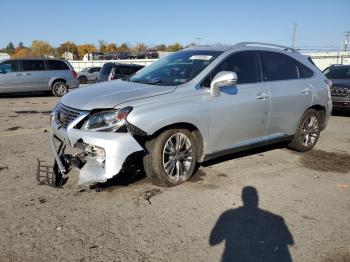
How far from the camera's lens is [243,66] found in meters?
5.65

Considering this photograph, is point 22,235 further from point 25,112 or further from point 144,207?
point 25,112

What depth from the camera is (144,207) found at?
4.29 m

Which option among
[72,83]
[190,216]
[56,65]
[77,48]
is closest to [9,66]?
[56,65]

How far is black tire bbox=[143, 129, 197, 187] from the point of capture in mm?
4676

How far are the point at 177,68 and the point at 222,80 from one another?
2.95 ft

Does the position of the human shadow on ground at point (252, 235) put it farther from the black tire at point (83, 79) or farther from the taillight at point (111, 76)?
the black tire at point (83, 79)

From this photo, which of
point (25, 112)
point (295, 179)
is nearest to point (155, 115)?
point (295, 179)

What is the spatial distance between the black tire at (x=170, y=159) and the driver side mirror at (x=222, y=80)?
25.8 inches

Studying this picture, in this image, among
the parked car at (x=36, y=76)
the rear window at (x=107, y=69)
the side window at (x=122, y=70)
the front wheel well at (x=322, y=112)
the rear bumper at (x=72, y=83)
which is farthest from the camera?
the rear bumper at (x=72, y=83)

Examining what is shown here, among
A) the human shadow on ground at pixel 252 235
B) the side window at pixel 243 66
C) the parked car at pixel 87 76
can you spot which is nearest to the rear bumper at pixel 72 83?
the side window at pixel 243 66

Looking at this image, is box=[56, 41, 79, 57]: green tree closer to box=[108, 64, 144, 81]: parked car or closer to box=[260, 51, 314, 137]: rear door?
box=[108, 64, 144, 81]: parked car

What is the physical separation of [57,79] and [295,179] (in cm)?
1430

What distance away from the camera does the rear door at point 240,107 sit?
5176 mm

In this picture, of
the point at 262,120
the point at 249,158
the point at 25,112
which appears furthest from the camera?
the point at 25,112
